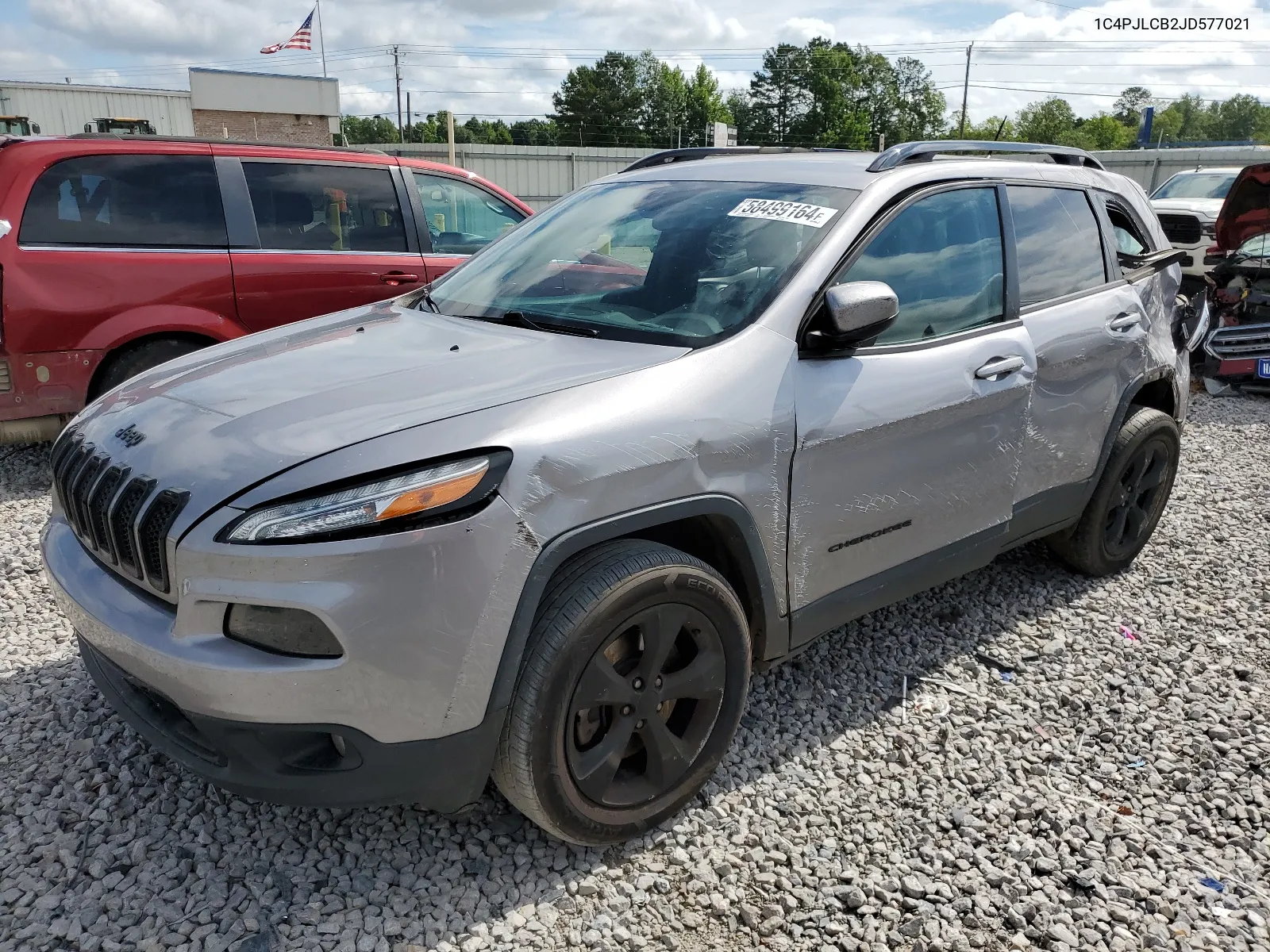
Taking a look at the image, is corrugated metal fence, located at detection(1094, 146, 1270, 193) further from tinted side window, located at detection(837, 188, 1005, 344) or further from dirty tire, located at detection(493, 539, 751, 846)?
dirty tire, located at detection(493, 539, 751, 846)

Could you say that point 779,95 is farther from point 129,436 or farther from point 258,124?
point 129,436

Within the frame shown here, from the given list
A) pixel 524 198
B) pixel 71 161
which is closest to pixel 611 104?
pixel 524 198

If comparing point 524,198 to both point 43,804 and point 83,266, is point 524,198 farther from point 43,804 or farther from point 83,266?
point 43,804

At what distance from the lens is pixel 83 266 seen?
500cm

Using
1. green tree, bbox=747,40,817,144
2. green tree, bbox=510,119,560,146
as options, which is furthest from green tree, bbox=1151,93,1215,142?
green tree, bbox=510,119,560,146

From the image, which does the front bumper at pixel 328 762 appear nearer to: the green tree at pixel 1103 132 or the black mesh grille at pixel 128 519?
the black mesh grille at pixel 128 519

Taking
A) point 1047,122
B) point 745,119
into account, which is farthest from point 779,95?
point 1047,122

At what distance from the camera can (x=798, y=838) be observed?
262cm

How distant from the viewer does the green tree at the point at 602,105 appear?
285 ft

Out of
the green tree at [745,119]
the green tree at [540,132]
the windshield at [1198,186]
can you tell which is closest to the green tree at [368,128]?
the green tree at [540,132]

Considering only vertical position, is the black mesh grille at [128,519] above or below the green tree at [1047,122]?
below

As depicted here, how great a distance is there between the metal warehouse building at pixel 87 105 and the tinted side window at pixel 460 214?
1328 inches

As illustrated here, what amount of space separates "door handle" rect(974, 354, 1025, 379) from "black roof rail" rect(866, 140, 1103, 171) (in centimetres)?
74

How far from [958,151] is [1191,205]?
40.3 feet
